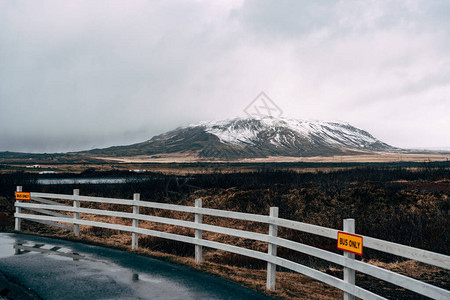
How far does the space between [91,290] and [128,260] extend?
8.12ft

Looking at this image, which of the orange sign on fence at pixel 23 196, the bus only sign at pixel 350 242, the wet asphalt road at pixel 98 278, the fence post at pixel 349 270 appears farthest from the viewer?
the orange sign on fence at pixel 23 196

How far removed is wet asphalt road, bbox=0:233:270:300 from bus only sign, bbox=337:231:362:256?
186 centimetres

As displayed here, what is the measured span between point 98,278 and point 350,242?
4730mm

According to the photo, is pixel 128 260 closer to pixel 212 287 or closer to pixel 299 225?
pixel 212 287

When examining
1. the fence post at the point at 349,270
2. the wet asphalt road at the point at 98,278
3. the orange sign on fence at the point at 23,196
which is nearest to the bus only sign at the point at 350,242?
the fence post at the point at 349,270

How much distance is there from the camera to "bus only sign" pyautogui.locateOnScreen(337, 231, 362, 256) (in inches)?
213

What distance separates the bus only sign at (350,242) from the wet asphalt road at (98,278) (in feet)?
6.10

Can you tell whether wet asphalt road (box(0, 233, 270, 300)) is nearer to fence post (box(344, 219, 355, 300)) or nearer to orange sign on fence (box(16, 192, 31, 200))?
fence post (box(344, 219, 355, 300))

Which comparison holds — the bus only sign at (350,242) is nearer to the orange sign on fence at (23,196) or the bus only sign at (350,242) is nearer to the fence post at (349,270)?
the fence post at (349,270)

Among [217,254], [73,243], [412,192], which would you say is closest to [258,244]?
[217,254]

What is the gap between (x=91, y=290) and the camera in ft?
22.2

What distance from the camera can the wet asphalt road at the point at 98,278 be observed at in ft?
21.7

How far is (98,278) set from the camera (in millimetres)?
7531

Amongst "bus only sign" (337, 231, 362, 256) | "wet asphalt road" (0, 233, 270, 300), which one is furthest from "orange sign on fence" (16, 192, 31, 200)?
"bus only sign" (337, 231, 362, 256)
